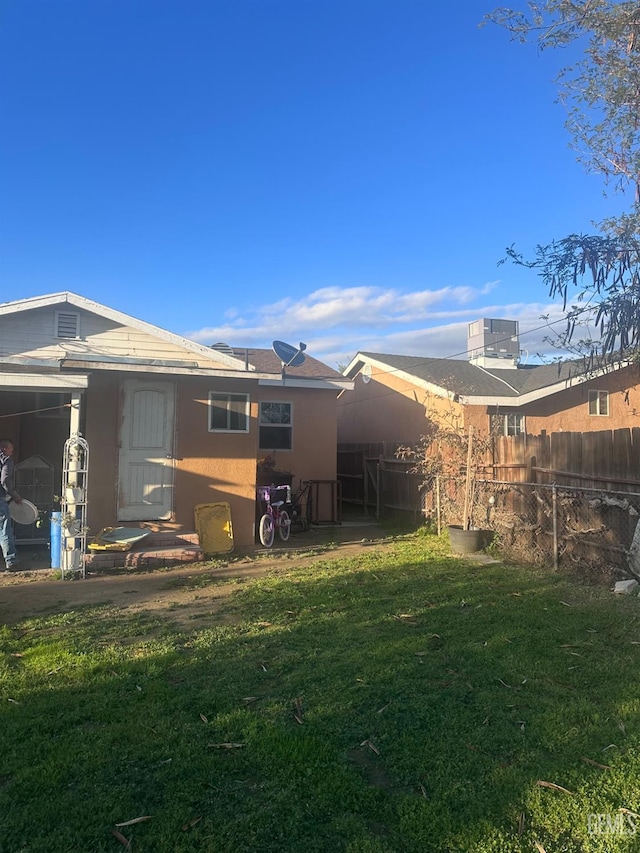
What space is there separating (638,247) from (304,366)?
9.93 metres

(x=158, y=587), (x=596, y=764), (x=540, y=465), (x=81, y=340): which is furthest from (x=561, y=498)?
(x=81, y=340)

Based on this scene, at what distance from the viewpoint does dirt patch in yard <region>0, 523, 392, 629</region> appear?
6.02 m

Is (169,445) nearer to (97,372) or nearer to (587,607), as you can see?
(97,372)

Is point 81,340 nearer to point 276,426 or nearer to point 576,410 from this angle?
point 276,426

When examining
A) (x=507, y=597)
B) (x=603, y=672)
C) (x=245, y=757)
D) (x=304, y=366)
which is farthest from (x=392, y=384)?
(x=245, y=757)

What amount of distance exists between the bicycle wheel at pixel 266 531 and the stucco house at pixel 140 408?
0.23 m

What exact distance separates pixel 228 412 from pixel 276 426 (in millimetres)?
3559

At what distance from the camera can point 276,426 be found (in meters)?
13.4

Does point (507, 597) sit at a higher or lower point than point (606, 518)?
lower

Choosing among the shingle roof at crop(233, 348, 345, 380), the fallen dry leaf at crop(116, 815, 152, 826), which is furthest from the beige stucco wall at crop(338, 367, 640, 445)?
the fallen dry leaf at crop(116, 815, 152, 826)

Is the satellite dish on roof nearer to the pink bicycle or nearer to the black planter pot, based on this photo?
the pink bicycle

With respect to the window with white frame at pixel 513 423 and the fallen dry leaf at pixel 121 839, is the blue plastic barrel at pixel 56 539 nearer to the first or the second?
the fallen dry leaf at pixel 121 839

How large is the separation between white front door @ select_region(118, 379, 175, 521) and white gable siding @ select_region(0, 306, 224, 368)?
0.61 meters

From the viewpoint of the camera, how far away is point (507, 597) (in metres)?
6.22
